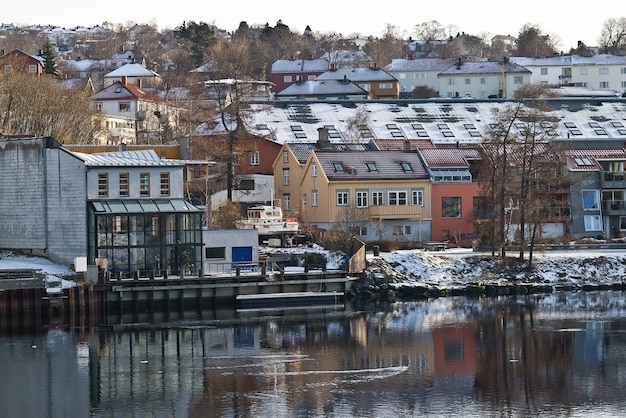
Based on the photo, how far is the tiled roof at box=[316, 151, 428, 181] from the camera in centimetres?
7944

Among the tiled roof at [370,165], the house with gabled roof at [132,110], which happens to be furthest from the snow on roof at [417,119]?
the house with gabled roof at [132,110]

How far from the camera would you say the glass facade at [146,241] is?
60.7 metres

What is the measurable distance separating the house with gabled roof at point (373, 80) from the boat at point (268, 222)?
68797 millimetres

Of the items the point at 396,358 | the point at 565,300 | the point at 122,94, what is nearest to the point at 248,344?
the point at 396,358

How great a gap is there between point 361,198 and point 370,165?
2.58 m

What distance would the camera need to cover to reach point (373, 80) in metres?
143

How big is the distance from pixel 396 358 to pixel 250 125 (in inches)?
1730

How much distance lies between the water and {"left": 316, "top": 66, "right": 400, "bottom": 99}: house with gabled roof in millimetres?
82840

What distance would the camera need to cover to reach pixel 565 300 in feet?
210

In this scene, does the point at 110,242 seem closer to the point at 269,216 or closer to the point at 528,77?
the point at 269,216

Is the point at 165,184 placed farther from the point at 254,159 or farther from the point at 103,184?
the point at 254,159

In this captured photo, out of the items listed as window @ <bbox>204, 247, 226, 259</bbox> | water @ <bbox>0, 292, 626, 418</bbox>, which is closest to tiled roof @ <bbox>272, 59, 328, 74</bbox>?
window @ <bbox>204, 247, 226, 259</bbox>

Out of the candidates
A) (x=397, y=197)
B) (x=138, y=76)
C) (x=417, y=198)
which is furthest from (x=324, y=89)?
(x=397, y=197)

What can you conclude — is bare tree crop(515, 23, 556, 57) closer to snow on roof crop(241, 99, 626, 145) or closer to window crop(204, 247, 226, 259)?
snow on roof crop(241, 99, 626, 145)
